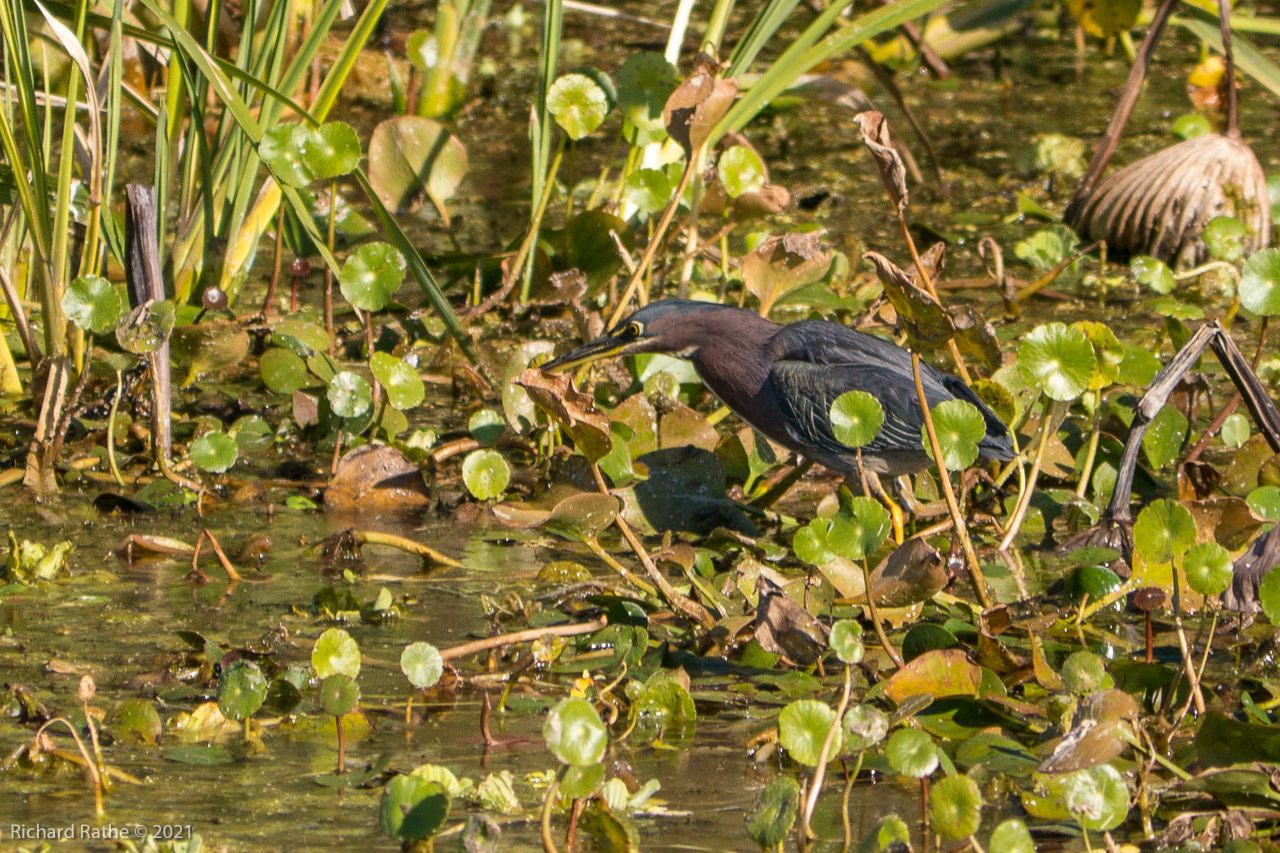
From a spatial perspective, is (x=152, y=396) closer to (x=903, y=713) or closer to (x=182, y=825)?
(x=182, y=825)

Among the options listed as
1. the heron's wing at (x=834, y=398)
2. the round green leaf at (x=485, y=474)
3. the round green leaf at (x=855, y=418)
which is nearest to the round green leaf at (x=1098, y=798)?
the round green leaf at (x=855, y=418)

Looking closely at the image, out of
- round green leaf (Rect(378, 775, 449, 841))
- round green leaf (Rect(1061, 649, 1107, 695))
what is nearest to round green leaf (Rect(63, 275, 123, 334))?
round green leaf (Rect(378, 775, 449, 841))

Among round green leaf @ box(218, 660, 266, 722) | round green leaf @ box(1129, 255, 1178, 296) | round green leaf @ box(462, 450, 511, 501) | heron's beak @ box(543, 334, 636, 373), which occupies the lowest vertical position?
round green leaf @ box(462, 450, 511, 501)

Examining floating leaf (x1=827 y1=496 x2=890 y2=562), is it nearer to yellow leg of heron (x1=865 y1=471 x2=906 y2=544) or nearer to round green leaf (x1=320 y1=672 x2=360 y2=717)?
yellow leg of heron (x1=865 y1=471 x2=906 y2=544)

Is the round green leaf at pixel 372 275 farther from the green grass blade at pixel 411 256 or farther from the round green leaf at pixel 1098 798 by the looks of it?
the round green leaf at pixel 1098 798

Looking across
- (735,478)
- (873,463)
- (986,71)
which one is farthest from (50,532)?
(986,71)

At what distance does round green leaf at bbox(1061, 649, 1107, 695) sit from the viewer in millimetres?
2377

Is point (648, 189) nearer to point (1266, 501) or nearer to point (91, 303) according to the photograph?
point (91, 303)

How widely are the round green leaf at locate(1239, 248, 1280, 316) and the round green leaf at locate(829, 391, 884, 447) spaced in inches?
47.0

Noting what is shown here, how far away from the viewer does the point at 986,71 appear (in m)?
8.00

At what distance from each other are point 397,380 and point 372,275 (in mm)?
263

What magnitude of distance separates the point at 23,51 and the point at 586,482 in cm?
153

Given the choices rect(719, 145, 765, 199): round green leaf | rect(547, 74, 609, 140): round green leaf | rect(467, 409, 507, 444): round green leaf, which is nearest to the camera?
rect(467, 409, 507, 444): round green leaf

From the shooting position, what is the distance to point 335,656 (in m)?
2.30
